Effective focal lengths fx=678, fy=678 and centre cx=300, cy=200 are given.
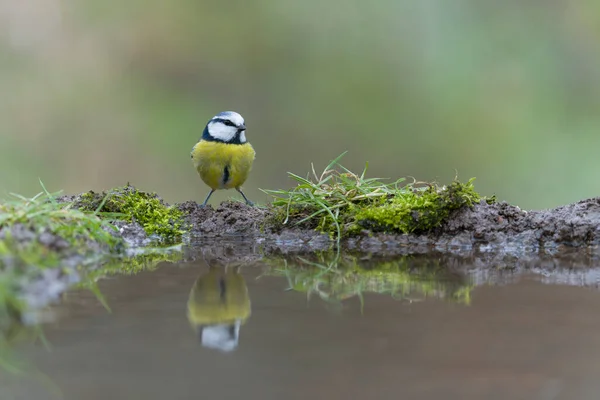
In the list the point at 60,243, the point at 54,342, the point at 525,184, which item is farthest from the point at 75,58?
the point at 54,342

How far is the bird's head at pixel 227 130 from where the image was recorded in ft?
16.9

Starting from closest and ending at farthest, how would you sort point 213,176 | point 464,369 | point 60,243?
point 464,369, point 60,243, point 213,176

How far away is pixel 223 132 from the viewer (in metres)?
5.18

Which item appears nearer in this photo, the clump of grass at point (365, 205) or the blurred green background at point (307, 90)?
the clump of grass at point (365, 205)

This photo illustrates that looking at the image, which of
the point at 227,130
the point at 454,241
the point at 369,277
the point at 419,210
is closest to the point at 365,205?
the point at 419,210

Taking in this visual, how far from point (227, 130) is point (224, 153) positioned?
216mm

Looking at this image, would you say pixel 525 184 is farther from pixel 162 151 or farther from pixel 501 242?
pixel 501 242

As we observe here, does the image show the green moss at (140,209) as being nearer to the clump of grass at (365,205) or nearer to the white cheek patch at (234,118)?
the clump of grass at (365,205)

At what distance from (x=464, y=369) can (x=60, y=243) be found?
76.4 inches

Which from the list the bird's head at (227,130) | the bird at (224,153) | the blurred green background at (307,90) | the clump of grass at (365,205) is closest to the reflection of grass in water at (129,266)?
the clump of grass at (365,205)

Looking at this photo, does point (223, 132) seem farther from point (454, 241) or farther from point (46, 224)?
point (46, 224)

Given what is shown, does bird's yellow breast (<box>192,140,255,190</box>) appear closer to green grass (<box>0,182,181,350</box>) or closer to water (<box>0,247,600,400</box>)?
green grass (<box>0,182,181,350</box>)

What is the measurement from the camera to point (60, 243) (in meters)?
3.02

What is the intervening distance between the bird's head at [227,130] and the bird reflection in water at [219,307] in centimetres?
206
